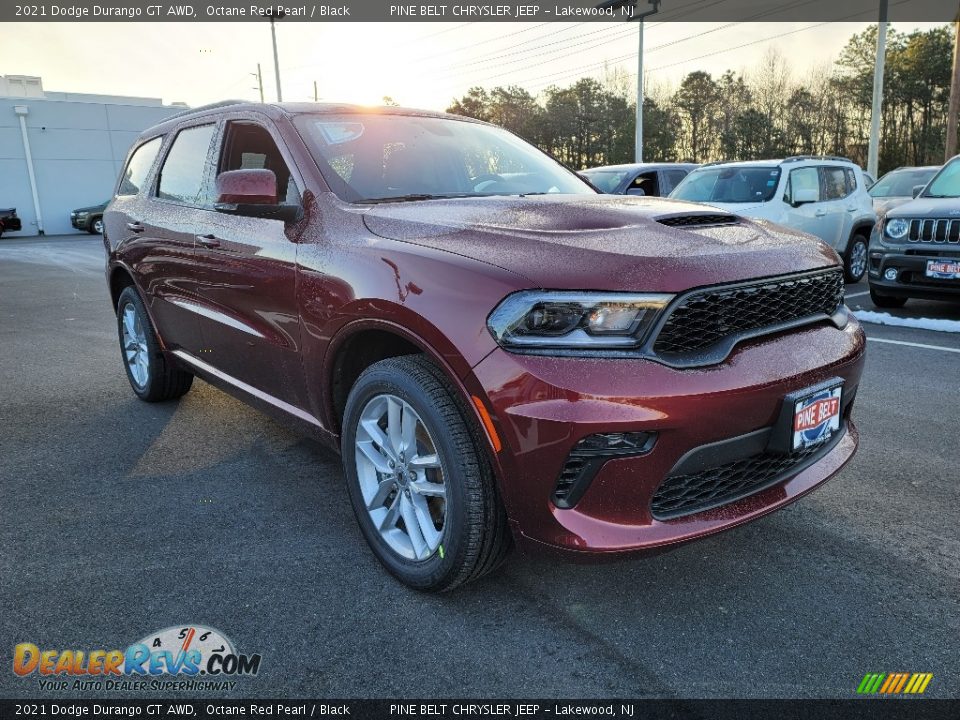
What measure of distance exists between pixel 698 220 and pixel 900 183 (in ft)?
42.3

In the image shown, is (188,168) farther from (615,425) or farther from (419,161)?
(615,425)

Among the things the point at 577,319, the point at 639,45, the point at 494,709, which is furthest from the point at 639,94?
the point at 494,709

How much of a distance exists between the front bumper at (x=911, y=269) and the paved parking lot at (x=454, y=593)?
3.84 metres

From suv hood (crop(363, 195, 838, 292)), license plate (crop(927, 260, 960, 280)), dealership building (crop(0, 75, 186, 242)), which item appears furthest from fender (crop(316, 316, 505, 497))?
dealership building (crop(0, 75, 186, 242))

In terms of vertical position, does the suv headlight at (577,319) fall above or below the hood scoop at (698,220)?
below

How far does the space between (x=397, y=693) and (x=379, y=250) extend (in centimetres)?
140

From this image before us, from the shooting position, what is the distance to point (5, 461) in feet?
12.6

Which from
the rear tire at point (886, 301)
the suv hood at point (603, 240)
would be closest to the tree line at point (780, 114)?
the rear tire at point (886, 301)

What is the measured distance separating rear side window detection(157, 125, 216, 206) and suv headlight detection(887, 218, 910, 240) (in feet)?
22.2

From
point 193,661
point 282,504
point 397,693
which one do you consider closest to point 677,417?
point 397,693

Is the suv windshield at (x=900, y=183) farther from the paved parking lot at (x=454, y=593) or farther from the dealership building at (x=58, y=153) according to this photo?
the dealership building at (x=58, y=153)

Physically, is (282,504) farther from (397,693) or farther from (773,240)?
(773,240)

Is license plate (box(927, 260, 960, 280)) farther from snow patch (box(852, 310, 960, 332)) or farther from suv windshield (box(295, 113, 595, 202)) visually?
suv windshield (box(295, 113, 595, 202))

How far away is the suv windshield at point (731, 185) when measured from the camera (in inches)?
375
